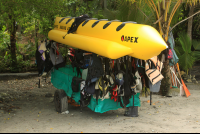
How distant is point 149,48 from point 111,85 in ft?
4.18

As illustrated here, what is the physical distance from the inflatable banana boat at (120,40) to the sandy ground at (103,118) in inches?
65.3

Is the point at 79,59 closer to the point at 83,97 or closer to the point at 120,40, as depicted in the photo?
the point at 83,97

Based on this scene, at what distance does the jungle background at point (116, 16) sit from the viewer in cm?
764

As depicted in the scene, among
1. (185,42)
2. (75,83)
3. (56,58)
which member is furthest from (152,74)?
(185,42)

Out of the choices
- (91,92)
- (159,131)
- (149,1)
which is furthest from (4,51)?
(159,131)

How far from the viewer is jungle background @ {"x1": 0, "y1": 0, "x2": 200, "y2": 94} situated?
25.1 ft

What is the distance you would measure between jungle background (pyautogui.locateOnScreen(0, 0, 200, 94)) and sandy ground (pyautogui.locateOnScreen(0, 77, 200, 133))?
1.66m

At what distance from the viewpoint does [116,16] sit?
9.69 metres

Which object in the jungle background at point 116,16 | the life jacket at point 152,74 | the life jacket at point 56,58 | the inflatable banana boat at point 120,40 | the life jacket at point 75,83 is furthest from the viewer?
the jungle background at point 116,16

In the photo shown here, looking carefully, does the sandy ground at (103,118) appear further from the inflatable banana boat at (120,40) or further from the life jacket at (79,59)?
the inflatable banana boat at (120,40)

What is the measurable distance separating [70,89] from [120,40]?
6.96 ft

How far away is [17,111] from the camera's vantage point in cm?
663

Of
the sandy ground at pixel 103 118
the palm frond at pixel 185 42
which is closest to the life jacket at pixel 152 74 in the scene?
the sandy ground at pixel 103 118

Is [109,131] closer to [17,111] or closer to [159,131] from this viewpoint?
[159,131]
